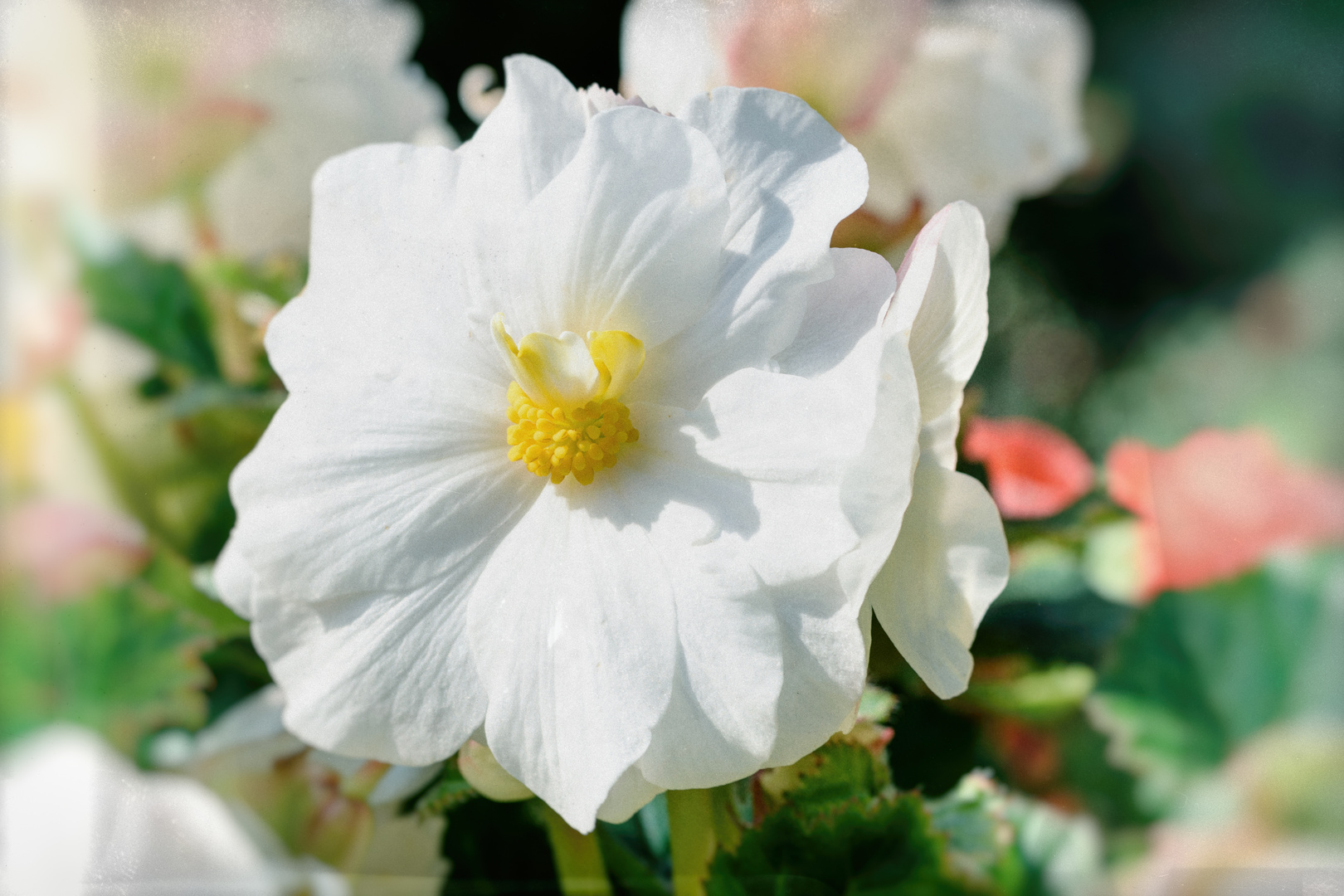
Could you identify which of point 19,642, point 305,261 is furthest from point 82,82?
point 19,642

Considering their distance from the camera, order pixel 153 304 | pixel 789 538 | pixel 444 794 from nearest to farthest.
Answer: pixel 789 538, pixel 444 794, pixel 153 304

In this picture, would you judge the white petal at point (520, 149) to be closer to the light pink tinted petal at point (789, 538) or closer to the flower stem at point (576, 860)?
the light pink tinted petal at point (789, 538)

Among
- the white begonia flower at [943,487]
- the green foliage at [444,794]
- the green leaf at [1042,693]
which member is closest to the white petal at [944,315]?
the white begonia flower at [943,487]

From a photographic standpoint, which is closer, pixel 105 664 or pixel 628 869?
pixel 628 869

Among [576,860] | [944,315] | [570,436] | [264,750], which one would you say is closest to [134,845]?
[264,750]

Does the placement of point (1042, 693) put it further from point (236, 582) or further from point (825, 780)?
point (236, 582)

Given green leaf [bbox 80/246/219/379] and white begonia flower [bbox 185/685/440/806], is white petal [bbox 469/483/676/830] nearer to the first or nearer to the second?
white begonia flower [bbox 185/685/440/806]

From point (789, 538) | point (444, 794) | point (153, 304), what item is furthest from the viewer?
point (153, 304)
